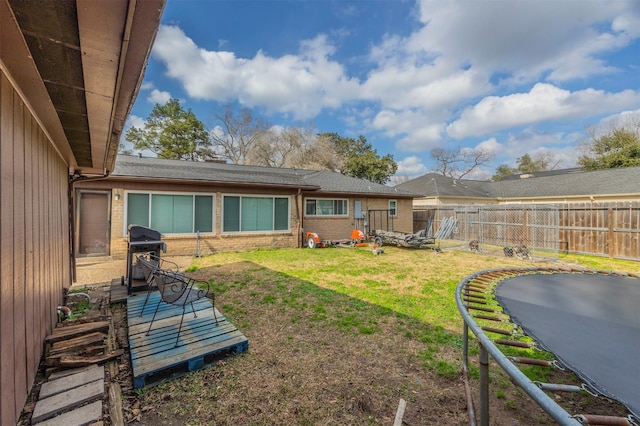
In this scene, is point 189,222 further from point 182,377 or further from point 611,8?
point 611,8

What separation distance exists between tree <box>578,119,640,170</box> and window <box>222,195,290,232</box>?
2894 centimetres

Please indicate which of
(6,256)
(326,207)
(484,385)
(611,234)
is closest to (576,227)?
(611,234)

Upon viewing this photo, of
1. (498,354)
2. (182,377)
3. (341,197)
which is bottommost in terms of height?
(182,377)

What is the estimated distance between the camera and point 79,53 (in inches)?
68.2

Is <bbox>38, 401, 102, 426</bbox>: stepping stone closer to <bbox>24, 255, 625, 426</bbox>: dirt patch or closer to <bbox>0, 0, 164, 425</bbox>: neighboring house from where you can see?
<bbox>24, 255, 625, 426</bbox>: dirt patch

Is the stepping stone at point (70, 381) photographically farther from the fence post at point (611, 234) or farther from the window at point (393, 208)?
the fence post at point (611, 234)

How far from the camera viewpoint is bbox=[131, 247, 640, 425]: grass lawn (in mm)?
2299

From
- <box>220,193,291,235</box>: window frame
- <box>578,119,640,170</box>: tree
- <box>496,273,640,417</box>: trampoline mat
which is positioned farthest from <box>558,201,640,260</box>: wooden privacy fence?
<box>578,119,640,170</box>: tree

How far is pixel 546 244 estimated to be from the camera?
10648 mm

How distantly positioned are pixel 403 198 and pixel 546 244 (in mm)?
6649

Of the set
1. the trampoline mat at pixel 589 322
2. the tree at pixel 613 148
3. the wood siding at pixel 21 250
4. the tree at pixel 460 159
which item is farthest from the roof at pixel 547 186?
the wood siding at pixel 21 250

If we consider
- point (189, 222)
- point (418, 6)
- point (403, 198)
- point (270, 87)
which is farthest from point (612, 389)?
point (270, 87)

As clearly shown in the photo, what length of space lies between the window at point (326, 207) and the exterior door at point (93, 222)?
7578 millimetres

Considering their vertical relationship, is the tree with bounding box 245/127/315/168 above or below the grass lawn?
above
